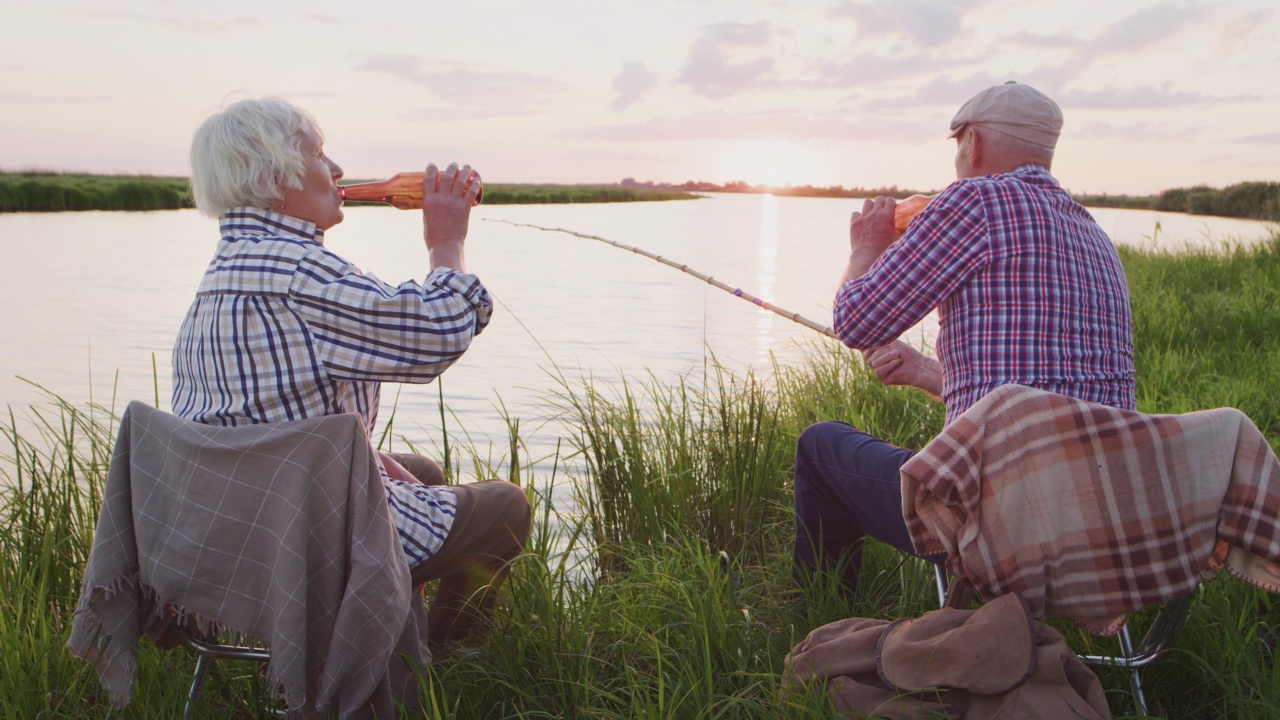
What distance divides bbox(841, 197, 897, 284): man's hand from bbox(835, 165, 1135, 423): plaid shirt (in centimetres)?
31

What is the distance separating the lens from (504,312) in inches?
493

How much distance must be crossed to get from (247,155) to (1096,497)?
181 cm

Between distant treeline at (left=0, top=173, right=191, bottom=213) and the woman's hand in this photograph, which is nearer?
the woman's hand

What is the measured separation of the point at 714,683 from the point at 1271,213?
472 inches

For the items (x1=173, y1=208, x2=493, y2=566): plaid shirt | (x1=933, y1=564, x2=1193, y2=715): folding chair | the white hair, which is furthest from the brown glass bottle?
(x1=933, y1=564, x2=1193, y2=715): folding chair

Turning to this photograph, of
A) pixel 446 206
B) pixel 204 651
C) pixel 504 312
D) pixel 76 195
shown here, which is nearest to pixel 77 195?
pixel 76 195

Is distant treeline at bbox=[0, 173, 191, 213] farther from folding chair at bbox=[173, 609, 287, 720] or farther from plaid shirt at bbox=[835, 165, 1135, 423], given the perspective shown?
plaid shirt at bbox=[835, 165, 1135, 423]

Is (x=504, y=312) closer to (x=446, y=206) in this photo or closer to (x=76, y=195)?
(x=446, y=206)

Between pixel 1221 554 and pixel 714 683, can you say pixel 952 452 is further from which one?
pixel 714 683

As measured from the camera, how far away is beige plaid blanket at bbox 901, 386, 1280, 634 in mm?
1857

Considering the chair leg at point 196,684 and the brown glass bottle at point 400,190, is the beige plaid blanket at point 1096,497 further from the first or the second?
the chair leg at point 196,684

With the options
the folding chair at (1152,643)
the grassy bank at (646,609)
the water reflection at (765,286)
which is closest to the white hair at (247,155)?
the grassy bank at (646,609)

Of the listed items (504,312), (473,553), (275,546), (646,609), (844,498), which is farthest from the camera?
(504,312)

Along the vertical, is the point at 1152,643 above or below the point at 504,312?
above
